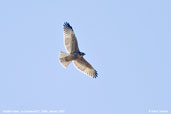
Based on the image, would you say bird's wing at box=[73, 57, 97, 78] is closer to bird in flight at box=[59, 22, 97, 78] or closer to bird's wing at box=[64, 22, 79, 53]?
bird in flight at box=[59, 22, 97, 78]

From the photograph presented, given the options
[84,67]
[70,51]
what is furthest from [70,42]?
[84,67]

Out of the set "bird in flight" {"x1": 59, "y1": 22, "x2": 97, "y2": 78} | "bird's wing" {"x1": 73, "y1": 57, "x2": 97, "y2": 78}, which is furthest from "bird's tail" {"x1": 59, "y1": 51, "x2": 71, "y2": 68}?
"bird's wing" {"x1": 73, "y1": 57, "x2": 97, "y2": 78}

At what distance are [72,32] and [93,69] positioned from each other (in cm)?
235

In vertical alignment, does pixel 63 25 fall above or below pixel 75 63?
above

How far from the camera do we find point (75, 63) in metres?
27.2

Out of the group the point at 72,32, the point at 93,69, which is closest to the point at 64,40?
the point at 72,32

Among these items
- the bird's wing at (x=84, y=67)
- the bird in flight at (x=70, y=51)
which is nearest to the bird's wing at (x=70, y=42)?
the bird in flight at (x=70, y=51)

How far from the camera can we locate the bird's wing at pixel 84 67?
2719 cm

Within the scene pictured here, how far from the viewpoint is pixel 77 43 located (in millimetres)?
26578

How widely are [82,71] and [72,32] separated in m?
2.03

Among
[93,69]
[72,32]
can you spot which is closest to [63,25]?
[72,32]

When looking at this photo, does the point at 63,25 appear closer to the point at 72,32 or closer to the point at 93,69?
the point at 72,32

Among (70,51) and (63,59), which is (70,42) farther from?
(63,59)

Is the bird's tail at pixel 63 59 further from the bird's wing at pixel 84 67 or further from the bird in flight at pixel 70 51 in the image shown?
the bird's wing at pixel 84 67
